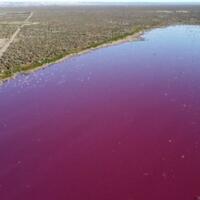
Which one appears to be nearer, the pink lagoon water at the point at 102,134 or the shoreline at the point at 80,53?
the pink lagoon water at the point at 102,134

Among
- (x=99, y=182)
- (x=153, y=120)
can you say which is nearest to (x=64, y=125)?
(x=153, y=120)

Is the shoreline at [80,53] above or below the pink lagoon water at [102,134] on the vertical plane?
below

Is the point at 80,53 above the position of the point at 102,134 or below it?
below

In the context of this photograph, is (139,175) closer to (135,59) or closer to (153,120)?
(153,120)

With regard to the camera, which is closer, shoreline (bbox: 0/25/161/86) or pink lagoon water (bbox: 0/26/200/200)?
pink lagoon water (bbox: 0/26/200/200)

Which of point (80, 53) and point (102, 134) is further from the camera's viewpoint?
point (80, 53)

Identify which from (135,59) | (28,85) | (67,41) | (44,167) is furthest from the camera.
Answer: (67,41)

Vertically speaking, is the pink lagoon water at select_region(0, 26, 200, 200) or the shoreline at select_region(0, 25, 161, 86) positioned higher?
the pink lagoon water at select_region(0, 26, 200, 200)

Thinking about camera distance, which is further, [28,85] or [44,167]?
[28,85]
